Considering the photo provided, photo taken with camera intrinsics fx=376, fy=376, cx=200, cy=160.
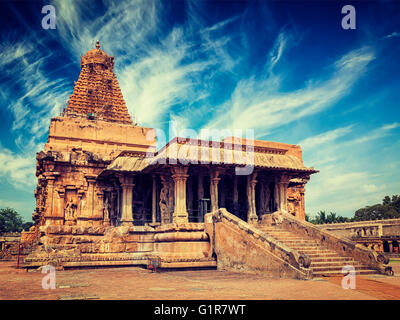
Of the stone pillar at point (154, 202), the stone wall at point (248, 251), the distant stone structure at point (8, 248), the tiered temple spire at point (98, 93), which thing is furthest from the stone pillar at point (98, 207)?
the distant stone structure at point (8, 248)

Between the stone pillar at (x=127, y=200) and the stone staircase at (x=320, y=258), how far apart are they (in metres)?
7.95

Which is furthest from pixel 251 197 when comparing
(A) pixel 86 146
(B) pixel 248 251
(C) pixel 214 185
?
(A) pixel 86 146

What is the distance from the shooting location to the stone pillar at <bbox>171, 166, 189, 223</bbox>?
1766 centimetres

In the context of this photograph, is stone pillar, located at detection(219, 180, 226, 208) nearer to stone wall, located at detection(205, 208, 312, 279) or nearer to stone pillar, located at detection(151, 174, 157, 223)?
stone pillar, located at detection(151, 174, 157, 223)

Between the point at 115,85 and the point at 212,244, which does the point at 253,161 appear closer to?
the point at 212,244

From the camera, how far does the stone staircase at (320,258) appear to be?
12.9 metres

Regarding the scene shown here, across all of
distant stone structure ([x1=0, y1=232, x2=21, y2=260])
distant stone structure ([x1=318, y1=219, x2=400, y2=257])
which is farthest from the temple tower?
distant stone structure ([x1=318, y1=219, x2=400, y2=257])

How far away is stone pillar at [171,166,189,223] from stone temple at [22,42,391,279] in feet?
0.16

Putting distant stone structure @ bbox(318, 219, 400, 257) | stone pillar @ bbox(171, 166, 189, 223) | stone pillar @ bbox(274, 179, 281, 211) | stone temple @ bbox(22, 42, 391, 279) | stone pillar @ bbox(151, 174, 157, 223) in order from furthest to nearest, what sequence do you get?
distant stone structure @ bbox(318, 219, 400, 257), stone pillar @ bbox(151, 174, 157, 223), stone pillar @ bbox(274, 179, 281, 211), stone pillar @ bbox(171, 166, 189, 223), stone temple @ bbox(22, 42, 391, 279)

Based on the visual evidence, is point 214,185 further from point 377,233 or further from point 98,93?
point 98,93

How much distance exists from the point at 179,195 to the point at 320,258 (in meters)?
6.98

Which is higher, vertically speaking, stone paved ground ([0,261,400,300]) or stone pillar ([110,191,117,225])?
stone pillar ([110,191,117,225])
